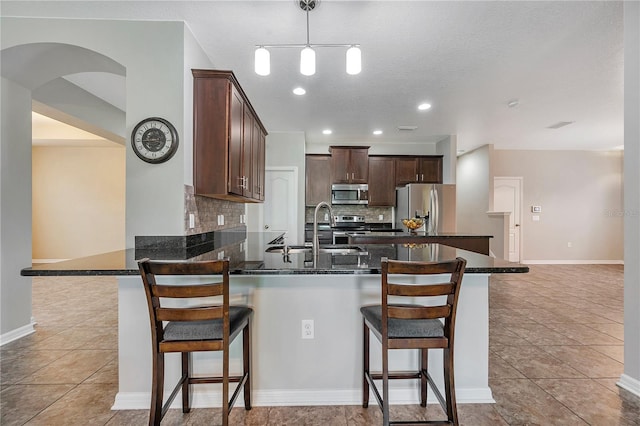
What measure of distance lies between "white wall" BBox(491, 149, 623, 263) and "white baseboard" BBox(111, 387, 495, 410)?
6684 mm

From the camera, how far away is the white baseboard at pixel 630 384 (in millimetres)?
2045

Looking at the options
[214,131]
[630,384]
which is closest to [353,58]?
[214,131]

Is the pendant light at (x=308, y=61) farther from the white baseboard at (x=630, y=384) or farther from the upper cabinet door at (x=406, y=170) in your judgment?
the upper cabinet door at (x=406, y=170)

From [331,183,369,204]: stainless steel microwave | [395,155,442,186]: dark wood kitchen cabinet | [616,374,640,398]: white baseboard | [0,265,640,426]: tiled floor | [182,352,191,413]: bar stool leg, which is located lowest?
[0,265,640,426]: tiled floor

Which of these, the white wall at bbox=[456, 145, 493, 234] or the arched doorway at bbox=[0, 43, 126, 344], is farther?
the white wall at bbox=[456, 145, 493, 234]

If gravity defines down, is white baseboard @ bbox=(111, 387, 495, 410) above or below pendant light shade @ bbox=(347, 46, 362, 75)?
below

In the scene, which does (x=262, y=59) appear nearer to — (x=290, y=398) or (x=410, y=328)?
(x=410, y=328)

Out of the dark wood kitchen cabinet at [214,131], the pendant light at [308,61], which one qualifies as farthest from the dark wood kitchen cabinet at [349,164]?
the pendant light at [308,61]

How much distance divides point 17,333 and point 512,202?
8631 mm

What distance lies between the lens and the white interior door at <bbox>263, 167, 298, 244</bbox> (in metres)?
5.76

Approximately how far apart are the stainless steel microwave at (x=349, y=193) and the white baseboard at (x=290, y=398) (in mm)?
4628

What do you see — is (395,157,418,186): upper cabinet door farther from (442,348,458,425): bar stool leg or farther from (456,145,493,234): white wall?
(442,348,458,425): bar stool leg

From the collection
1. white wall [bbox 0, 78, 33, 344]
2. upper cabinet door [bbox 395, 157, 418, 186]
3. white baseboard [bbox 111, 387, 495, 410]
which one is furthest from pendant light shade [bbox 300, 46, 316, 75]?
upper cabinet door [bbox 395, 157, 418, 186]

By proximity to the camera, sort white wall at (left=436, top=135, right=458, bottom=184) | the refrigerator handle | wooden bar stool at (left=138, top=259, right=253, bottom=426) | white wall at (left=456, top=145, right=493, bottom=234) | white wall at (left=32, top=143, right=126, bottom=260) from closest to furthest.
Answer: wooden bar stool at (left=138, top=259, right=253, bottom=426) → the refrigerator handle → white wall at (left=436, top=135, right=458, bottom=184) → white wall at (left=32, top=143, right=126, bottom=260) → white wall at (left=456, top=145, right=493, bottom=234)
